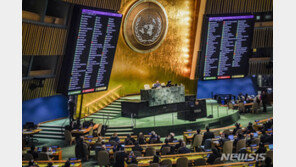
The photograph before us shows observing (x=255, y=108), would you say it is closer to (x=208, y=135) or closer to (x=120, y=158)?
(x=208, y=135)

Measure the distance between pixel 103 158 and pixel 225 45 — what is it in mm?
9753

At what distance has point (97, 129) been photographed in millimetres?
16938

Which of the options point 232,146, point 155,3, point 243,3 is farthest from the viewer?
point 155,3

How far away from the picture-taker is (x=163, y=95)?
19.9 meters

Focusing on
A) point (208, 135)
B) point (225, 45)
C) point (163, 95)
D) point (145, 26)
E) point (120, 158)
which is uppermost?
point (145, 26)

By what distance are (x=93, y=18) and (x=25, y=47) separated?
2979 mm

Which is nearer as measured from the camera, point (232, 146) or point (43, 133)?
point (232, 146)

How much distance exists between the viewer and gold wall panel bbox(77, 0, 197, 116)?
21234 millimetres

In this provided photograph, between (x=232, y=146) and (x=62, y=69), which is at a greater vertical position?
(x=62, y=69)

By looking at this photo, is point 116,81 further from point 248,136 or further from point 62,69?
point 248,136

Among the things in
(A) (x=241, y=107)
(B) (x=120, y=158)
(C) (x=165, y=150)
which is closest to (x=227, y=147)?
(C) (x=165, y=150)

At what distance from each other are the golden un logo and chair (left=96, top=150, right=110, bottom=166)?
389 inches

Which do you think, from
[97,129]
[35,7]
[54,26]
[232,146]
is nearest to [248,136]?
[232,146]

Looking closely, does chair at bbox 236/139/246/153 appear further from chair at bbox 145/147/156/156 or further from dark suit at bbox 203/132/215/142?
chair at bbox 145/147/156/156
